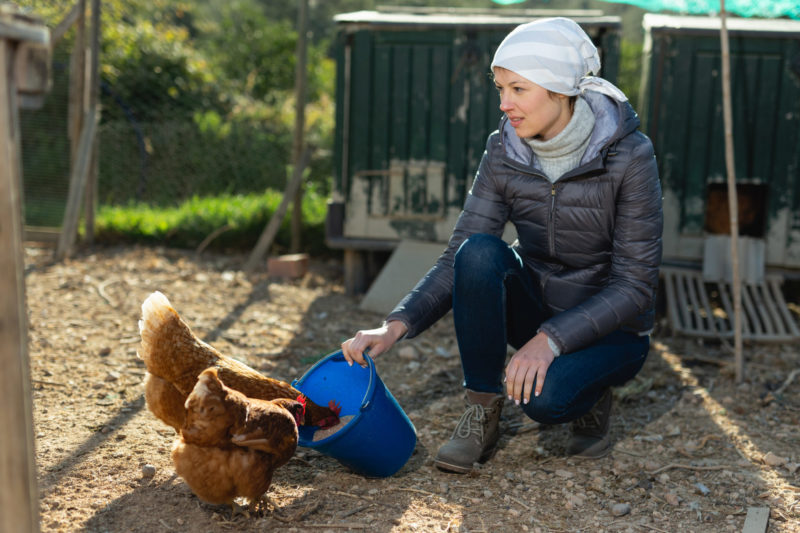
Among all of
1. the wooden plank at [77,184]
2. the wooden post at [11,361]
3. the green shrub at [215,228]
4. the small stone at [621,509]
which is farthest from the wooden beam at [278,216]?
the wooden post at [11,361]

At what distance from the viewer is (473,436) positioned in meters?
2.88

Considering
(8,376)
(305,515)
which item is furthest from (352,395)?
(8,376)

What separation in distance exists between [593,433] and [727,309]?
2268 millimetres

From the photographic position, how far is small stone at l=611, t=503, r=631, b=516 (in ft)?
8.54

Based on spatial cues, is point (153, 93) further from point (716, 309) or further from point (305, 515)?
point (305, 515)

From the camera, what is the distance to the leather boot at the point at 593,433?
3.02 meters

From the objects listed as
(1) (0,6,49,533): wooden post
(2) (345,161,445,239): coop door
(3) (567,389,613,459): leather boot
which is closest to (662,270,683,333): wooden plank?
(2) (345,161,445,239): coop door

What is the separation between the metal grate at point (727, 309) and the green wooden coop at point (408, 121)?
1626 mm

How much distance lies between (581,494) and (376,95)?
3592 mm

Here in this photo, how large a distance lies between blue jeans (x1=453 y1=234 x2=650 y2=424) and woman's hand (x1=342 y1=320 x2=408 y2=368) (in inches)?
11.3

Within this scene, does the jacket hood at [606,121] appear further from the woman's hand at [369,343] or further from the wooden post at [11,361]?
the wooden post at [11,361]

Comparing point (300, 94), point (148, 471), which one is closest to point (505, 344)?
point (148, 471)

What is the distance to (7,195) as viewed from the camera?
1.41 meters

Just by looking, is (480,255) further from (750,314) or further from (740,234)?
(740,234)
